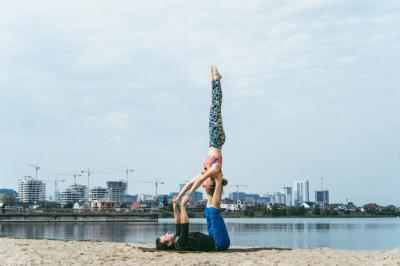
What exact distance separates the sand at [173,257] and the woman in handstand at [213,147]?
94.3 inches

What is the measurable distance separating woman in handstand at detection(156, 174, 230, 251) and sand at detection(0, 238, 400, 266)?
0.76m

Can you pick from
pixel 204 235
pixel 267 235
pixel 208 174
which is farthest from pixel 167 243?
pixel 267 235

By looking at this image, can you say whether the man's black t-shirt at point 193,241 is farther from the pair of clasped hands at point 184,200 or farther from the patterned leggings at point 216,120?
the patterned leggings at point 216,120

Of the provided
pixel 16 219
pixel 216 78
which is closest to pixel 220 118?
pixel 216 78

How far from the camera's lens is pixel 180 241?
17234mm

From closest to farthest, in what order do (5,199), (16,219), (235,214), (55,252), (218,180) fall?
1. (55,252)
2. (218,180)
3. (16,219)
4. (235,214)
5. (5,199)

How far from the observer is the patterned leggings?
59.5 feet

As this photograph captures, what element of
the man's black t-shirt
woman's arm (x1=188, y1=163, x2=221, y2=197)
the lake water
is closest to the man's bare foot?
woman's arm (x1=188, y1=163, x2=221, y2=197)

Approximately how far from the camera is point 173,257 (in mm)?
15469

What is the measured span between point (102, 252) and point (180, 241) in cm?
238

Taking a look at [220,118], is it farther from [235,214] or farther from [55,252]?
[235,214]

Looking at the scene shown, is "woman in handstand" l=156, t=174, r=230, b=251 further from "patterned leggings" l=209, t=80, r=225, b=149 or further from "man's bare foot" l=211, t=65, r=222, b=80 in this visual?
"man's bare foot" l=211, t=65, r=222, b=80

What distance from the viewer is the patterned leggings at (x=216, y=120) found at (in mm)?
18141

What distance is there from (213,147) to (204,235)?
111 inches
